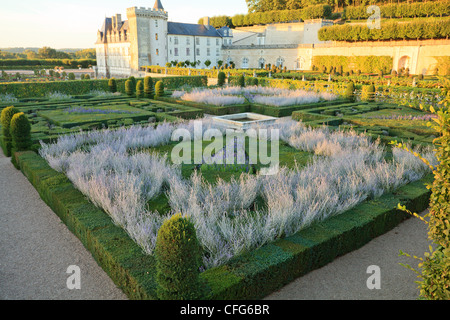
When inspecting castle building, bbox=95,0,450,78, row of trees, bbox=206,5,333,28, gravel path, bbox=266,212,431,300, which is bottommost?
gravel path, bbox=266,212,431,300

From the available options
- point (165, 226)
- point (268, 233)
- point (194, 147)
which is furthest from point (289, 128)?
point (165, 226)

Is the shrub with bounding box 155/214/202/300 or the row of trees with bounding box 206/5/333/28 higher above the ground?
the row of trees with bounding box 206/5/333/28

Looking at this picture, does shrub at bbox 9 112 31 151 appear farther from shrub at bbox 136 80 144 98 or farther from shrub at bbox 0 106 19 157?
shrub at bbox 136 80 144 98

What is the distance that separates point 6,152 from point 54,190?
195 inches

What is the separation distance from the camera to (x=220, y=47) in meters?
56.6

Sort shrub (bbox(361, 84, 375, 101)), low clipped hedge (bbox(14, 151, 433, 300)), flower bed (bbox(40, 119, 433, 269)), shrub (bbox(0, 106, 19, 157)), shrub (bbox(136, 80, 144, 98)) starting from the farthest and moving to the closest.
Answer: shrub (bbox(136, 80, 144, 98)) < shrub (bbox(361, 84, 375, 101)) < shrub (bbox(0, 106, 19, 157)) < flower bed (bbox(40, 119, 433, 269)) < low clipped hedge (bbox(14, 151, 433, 300))

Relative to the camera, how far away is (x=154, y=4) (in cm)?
4612

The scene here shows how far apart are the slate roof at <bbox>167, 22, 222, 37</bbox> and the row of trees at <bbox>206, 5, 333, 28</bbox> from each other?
43.3 ft

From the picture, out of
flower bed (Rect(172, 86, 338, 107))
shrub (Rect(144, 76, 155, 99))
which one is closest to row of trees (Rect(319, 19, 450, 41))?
flower bed (Rect(172, 86, 338, 107))

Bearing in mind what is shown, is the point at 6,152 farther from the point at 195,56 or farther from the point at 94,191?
the point at 195,56

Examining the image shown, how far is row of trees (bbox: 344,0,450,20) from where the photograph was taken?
45219 mm

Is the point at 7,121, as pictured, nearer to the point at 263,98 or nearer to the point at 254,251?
the point at 254,251

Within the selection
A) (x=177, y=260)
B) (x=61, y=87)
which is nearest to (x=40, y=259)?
(x=177, y=260)

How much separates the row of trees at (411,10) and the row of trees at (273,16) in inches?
209
